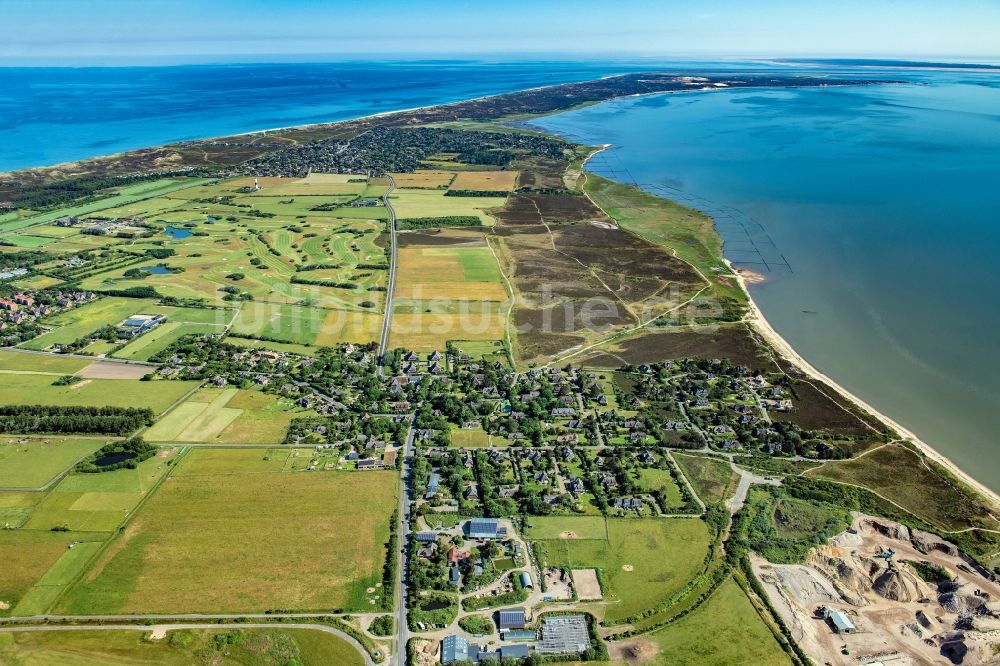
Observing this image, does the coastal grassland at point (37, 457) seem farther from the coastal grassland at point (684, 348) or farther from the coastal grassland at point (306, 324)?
the coastal grassland at point (684, 348)

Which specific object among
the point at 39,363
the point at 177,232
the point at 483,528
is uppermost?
the point at 177,232

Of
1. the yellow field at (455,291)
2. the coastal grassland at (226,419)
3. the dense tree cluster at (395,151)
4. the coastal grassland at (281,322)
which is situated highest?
the dense tree cluster at (395,151)

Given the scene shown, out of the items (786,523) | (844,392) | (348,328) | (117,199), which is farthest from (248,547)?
(117,199)

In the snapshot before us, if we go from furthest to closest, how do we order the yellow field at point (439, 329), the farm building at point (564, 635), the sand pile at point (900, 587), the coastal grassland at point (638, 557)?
the yellow field at point (439, 329) < the coastal grassland at point (638, 557) < the sand pile at point (900, 587) < the farm building at point (564, 635)

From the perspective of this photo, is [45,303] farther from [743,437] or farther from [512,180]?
[512,180]

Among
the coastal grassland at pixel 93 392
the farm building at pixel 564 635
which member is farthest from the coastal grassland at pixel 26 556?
the farm building at pixel 564 635

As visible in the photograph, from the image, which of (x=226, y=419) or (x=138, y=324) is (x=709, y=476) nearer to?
(x=226, y=419)
